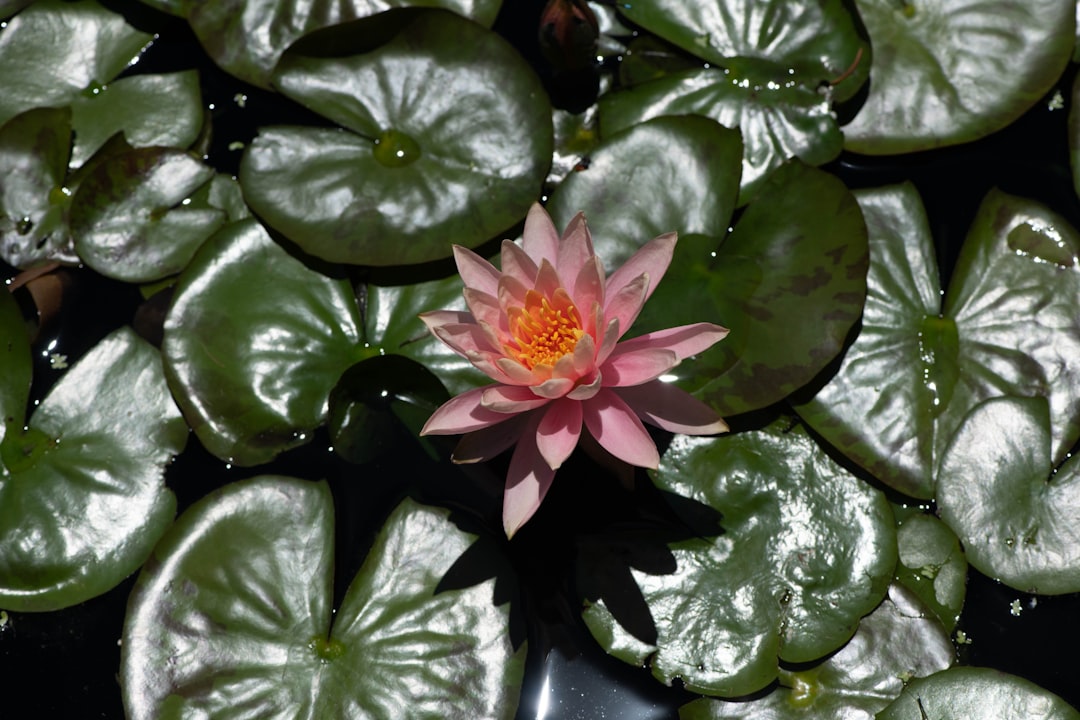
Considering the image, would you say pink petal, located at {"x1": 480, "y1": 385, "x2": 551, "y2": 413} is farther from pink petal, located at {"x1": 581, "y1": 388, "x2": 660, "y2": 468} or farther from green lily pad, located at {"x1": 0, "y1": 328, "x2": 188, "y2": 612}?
green lily pad, located at {"x1": 0, "y1": 328, "x2": 188, "y2": 612}

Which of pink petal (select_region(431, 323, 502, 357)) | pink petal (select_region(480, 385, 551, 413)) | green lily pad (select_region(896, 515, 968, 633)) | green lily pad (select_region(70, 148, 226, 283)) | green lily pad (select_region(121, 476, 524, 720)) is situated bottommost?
green lily pad (select_region(121, 476, 524, 720))

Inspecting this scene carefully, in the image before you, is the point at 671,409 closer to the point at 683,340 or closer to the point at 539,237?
the point at 683,340

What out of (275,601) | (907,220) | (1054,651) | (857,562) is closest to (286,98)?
(275,601)

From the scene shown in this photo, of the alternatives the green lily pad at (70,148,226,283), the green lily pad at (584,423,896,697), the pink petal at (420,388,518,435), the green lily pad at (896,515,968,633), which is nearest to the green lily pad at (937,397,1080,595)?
the green lily pad at (896,515,968,633)

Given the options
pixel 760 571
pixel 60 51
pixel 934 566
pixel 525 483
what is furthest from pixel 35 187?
pixel 934 566

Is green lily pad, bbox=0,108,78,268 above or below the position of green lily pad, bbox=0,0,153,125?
below

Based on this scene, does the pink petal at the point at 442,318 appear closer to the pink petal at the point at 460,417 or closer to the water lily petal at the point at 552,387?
the pink petal at the point at 460,417
